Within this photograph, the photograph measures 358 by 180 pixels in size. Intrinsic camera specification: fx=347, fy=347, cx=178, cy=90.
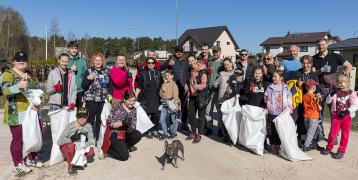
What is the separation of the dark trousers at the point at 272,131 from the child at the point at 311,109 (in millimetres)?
564

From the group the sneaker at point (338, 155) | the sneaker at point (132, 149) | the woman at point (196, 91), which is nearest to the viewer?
the sneaker at point (338, 155)

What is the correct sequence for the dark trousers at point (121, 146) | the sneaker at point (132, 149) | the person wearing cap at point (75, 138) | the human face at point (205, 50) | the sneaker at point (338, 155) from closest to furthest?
the person wearing cap at point (75, 138) → the dark trousers at point (121, 146) → the sneaker at point (338, 155) → the sneaker at point (132, 149) → the human face at point (205, 50)

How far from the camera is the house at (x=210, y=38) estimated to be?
174 ft

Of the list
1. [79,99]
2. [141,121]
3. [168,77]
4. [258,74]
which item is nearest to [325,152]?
[258,74]

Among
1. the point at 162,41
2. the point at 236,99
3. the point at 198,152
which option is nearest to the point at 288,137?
the point at 236,99

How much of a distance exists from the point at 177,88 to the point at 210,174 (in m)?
2.16

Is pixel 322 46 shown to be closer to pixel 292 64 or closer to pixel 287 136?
pixel 292 64

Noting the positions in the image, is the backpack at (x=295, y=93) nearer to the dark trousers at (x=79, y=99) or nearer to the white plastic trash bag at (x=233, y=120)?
the white plastic trash bag at (x=233, y=120)

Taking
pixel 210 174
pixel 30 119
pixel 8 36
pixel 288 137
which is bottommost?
pixel 210 174

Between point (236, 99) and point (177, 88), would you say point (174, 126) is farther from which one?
point (236, 99)

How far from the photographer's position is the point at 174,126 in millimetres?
7086

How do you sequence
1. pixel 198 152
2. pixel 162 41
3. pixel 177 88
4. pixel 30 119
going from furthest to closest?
pixel 162 41
pixel 177 88
pixel 198 152
pixel 30 119

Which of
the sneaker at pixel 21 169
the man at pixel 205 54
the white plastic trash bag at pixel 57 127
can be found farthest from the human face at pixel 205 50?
the sneaker at pixel 21 169

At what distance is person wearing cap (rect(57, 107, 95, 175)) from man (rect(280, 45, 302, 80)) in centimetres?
372
